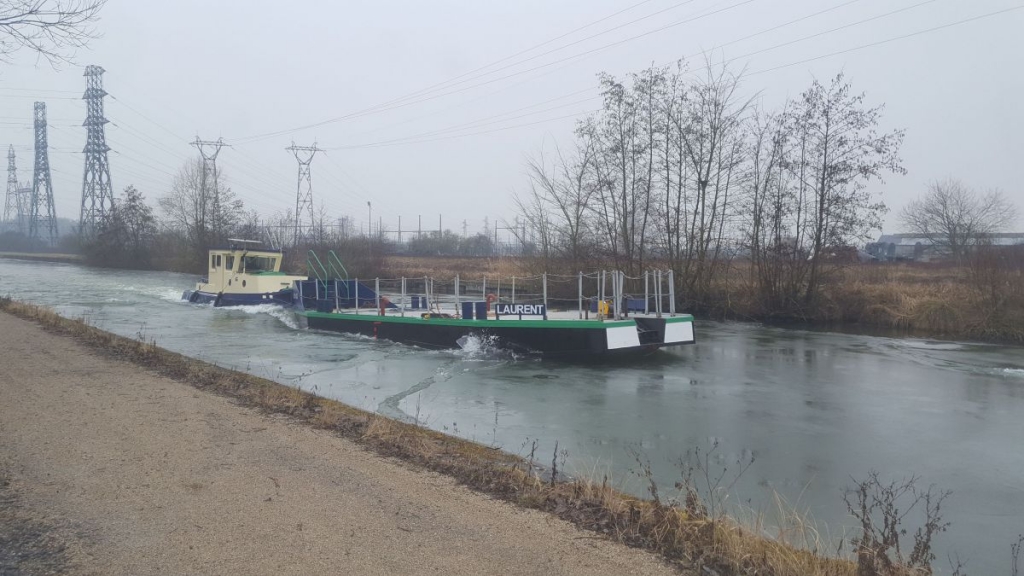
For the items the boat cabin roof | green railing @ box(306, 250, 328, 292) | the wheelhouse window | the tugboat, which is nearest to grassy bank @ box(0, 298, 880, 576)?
green railing @ box(306, 250, 328, 292)

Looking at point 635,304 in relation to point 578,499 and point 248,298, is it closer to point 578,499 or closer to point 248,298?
point 578,499

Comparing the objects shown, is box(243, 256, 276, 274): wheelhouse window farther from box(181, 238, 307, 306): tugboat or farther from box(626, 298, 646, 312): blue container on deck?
box(626, 298, 646, 312): blue container on deck

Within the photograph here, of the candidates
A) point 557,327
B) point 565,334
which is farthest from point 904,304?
point 557,327

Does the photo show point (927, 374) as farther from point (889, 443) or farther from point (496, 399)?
point (496, 399)

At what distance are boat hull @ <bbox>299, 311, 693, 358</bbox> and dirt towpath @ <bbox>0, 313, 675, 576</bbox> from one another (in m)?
9.23

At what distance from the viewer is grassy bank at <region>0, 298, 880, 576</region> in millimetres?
4215

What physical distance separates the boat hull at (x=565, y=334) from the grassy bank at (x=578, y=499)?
7.39 metres

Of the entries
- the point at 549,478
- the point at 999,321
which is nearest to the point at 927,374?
the point at 999,321

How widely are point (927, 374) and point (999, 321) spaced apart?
8.88 m

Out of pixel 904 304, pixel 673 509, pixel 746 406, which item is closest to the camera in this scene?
pixel 673 509

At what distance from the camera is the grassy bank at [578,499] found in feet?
13.8

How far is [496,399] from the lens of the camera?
11.9 m

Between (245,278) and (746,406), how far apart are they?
22436mm

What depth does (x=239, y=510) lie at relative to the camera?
4594 mm
